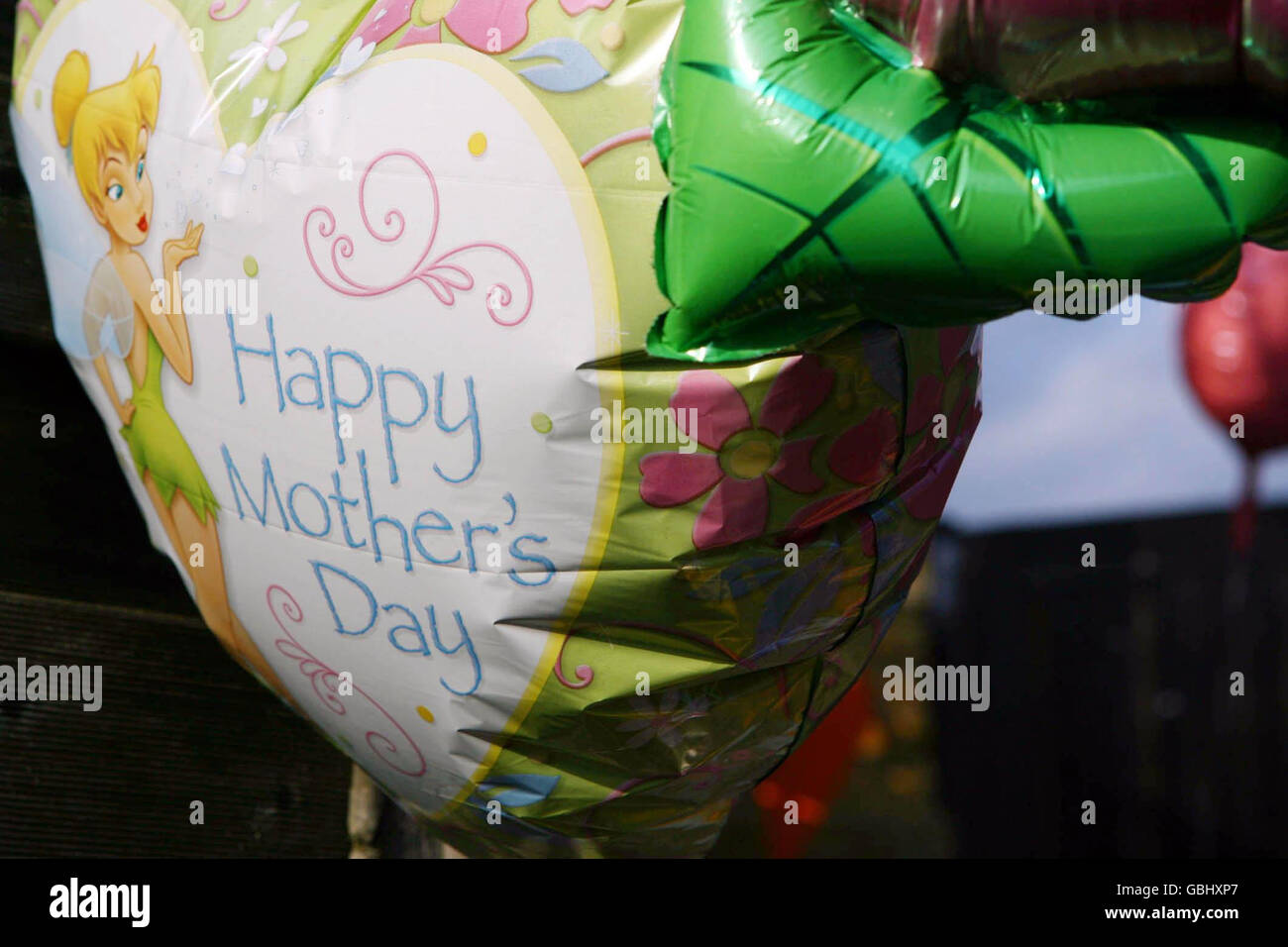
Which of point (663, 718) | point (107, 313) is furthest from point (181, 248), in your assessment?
point (663, 718)

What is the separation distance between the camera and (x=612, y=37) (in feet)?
5.44

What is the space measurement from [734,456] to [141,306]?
2.94 ft

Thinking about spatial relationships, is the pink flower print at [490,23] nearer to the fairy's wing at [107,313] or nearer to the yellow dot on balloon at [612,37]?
the yellow dot on balloon at [612,37]

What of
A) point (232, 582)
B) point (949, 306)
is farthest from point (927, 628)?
point (949, 306)

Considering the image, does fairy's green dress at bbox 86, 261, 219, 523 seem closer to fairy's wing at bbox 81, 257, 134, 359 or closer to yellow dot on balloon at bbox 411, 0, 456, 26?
fairy's wing at bbox 81, 257, 134, 359

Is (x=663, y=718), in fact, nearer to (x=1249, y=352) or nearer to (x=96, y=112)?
(x=96, y=112)

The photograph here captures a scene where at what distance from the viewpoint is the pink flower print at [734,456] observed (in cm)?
166

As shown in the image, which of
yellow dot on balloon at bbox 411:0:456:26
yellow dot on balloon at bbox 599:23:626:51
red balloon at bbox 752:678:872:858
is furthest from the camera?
red balloon at bbox 752:678:872:858

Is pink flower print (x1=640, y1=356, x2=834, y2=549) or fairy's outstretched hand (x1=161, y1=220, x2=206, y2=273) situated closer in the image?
pink flower print (x1=640, y1=356, x2=834, y2=549)

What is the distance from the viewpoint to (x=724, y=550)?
69.2 inches

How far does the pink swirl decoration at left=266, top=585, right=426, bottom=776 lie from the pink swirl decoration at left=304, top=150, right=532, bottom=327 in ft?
1.50

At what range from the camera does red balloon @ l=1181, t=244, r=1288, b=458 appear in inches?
145

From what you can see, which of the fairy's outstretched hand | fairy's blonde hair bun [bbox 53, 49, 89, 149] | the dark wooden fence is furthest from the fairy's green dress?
the dark wooden fence

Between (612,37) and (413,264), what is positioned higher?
(612,37)
